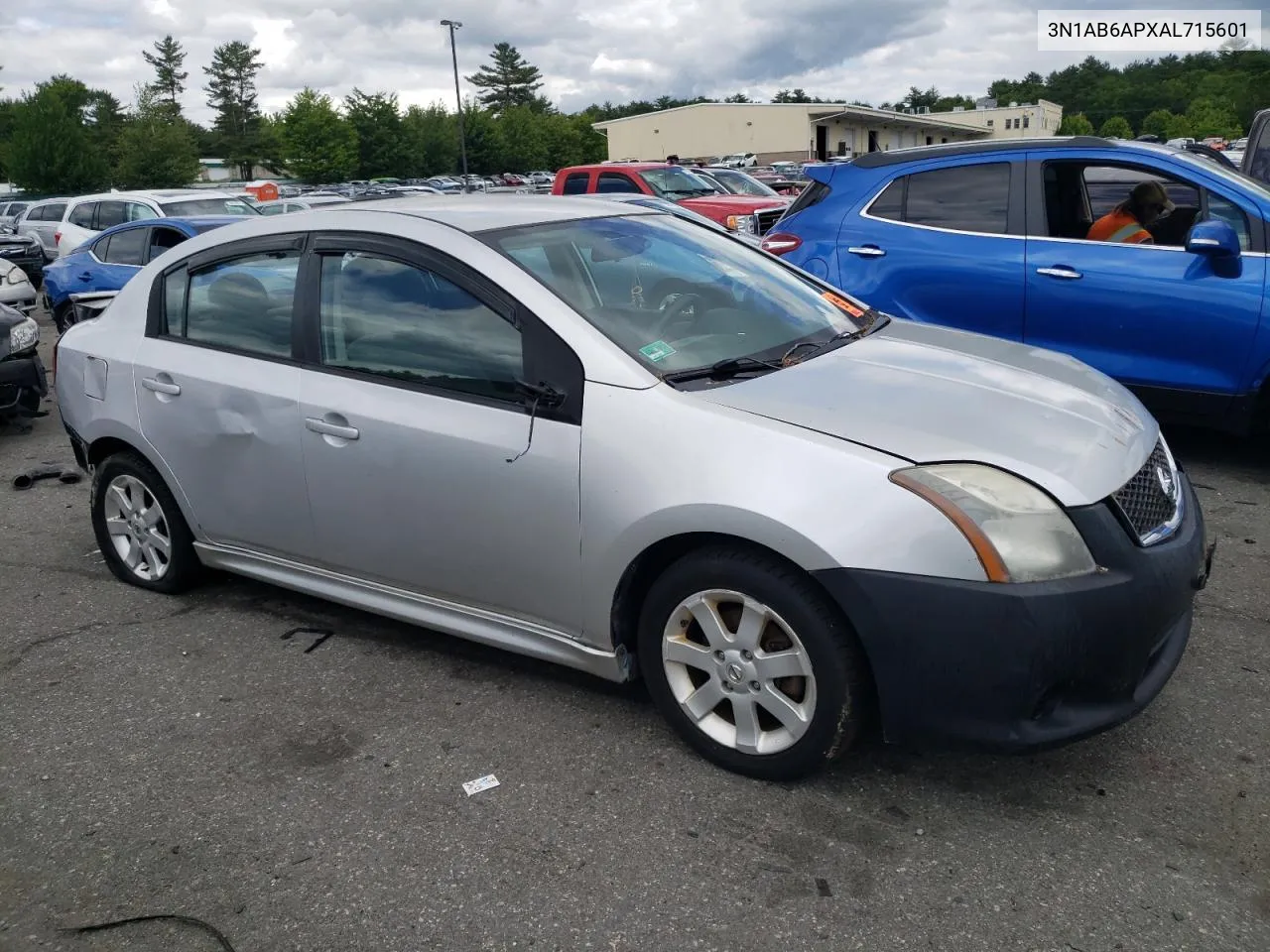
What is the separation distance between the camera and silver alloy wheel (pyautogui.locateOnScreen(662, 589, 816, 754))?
2891 millimetres

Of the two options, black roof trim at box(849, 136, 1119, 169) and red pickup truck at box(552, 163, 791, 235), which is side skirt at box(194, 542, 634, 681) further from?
red pickup truck at box(552, 163, 791, 235)

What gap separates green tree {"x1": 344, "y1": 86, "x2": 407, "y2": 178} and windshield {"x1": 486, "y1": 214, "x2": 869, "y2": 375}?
254 ft

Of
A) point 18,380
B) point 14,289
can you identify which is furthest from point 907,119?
point 18,380

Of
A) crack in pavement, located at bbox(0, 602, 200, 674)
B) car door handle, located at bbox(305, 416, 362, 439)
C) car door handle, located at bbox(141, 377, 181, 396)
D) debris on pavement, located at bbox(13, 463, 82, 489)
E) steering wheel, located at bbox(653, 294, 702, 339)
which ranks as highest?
steering wheel, located at bbox(653, 294, 702, 339)

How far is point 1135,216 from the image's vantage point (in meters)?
6.02

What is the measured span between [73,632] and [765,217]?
11.3 m

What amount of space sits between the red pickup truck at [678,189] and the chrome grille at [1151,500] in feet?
35.3

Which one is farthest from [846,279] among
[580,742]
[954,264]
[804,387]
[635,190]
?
[635,190]

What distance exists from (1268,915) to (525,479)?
217cm

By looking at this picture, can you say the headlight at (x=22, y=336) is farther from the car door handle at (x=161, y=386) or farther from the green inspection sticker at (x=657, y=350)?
the green inspection sticker at (x=657, y=350)

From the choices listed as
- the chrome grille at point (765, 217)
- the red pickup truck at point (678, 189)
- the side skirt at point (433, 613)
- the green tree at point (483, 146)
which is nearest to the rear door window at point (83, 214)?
the red pickup truck at point (678, 189)

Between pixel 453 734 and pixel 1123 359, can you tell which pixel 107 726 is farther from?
pixel 1123 359

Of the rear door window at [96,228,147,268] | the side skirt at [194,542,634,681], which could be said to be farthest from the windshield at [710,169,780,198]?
the side skirt at [194,542,634,681]

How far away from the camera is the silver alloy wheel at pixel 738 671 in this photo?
114 inches
